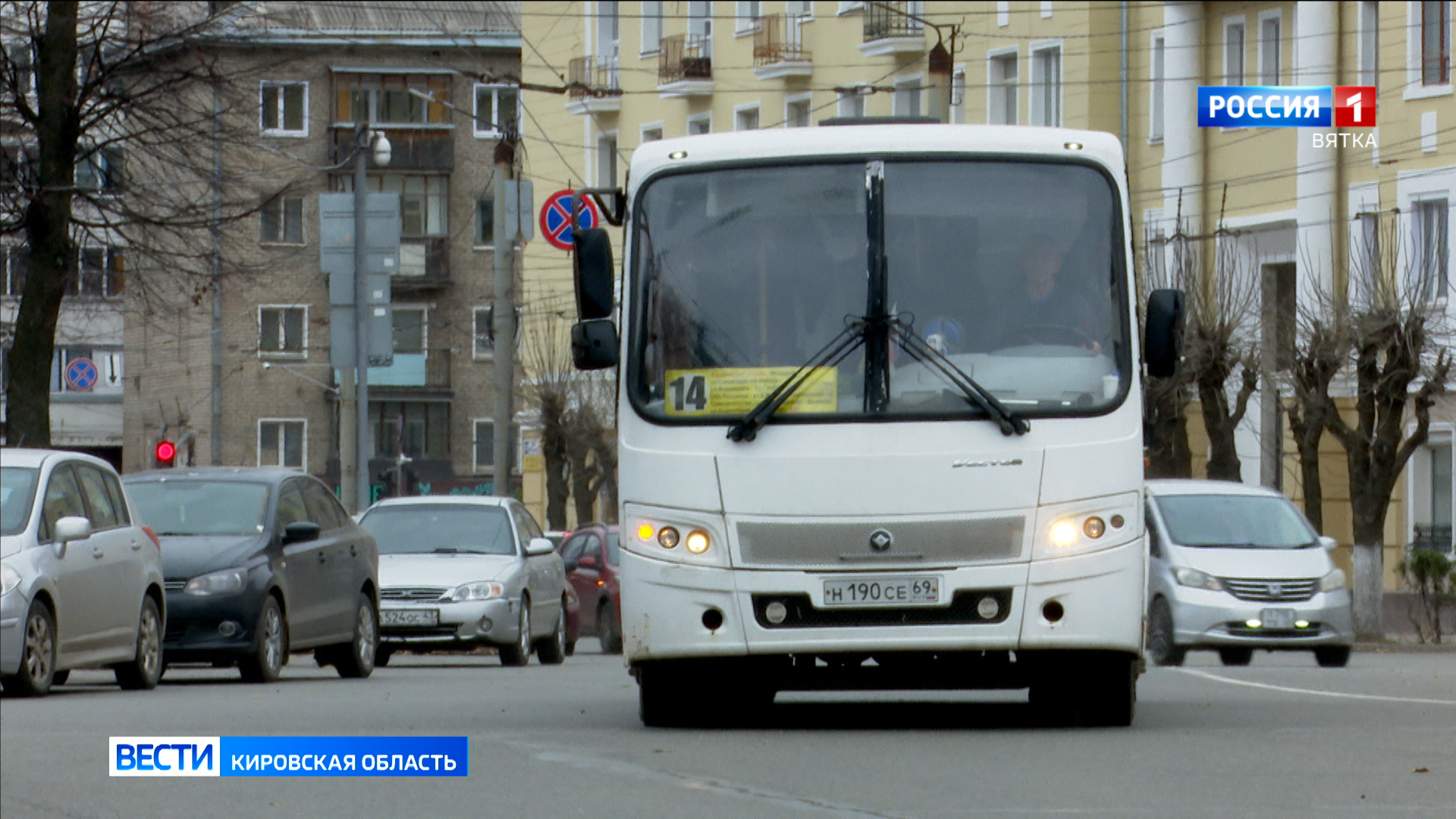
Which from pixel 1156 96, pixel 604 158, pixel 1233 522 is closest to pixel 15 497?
pixel 1233 522

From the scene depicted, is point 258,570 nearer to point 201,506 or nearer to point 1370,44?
point 201,506

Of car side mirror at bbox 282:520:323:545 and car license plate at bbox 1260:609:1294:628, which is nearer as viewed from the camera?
car side mirror at bbox 282:520:323:545

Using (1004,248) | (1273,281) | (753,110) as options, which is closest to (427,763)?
(1004,248)

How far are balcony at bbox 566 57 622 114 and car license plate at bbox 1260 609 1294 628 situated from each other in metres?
42.1

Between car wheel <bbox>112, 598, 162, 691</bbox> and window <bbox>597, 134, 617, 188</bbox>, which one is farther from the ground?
window <bbox>597, 134, 617, 188</bbox>

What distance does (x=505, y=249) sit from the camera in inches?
1722

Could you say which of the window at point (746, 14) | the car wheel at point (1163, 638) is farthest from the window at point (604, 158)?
the car wheel at point (1163, 638)

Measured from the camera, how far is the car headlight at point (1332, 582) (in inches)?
1045

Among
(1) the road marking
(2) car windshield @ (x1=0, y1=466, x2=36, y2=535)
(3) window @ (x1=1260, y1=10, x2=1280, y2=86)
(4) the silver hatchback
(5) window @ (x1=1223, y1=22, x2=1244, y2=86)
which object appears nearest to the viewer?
(1) the road marking

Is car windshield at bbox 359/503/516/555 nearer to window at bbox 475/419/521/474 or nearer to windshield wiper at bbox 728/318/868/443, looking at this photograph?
windshield wiper at bbox 728/318/868/443

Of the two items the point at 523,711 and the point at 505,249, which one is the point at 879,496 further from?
the point at 505,249

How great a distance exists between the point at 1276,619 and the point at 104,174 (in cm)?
1435

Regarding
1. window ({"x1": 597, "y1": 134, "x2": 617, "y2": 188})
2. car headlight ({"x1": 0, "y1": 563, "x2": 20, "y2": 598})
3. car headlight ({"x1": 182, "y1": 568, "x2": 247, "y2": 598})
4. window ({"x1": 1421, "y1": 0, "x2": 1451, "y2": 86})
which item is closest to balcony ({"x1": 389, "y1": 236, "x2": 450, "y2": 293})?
window ({"x1": 597, "y1": 134, "x2": 617, "y2": 188})

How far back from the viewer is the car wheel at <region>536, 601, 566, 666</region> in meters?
28.2
